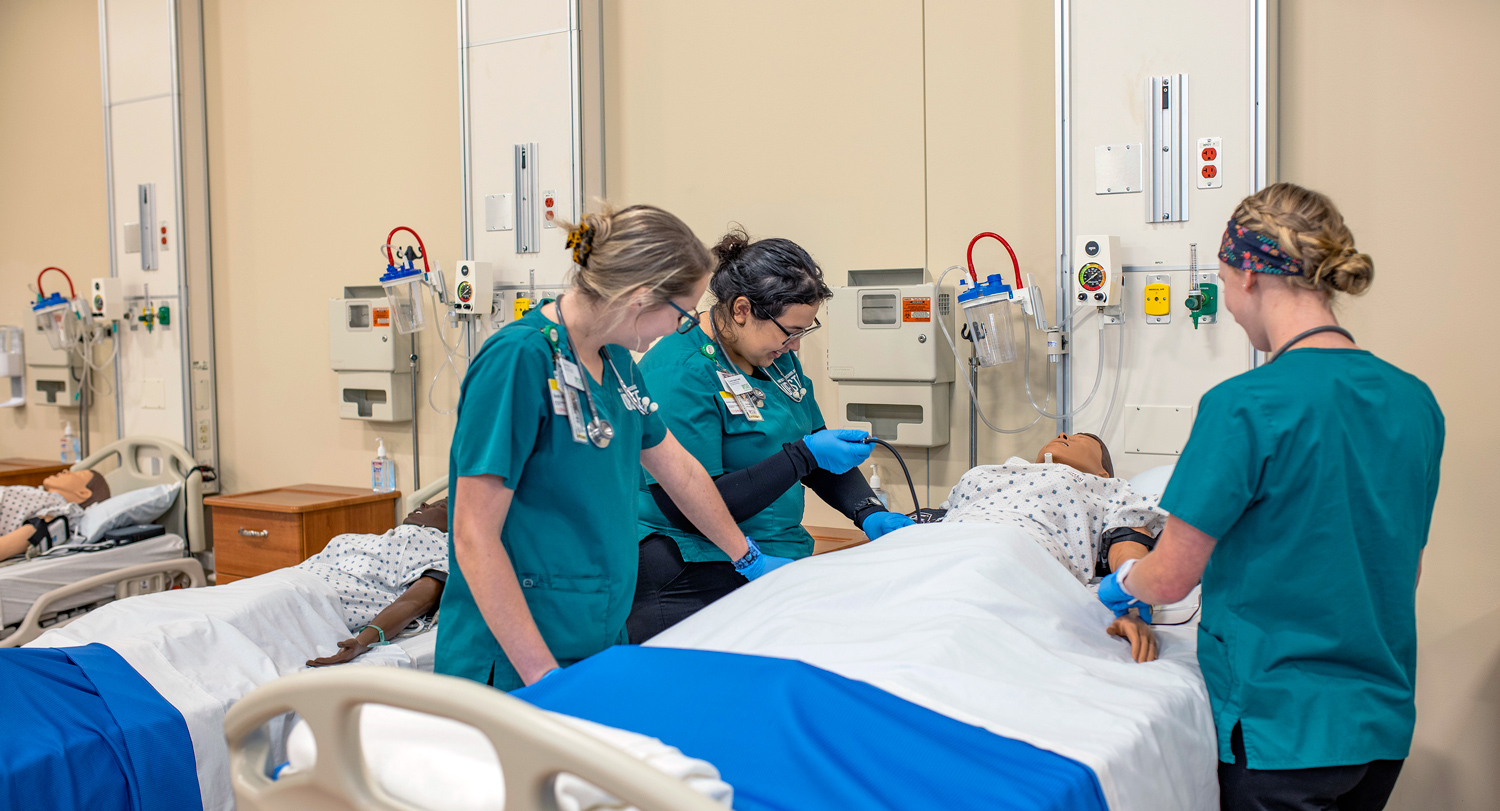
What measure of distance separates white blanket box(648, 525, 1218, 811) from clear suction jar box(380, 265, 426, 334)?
8.41ft

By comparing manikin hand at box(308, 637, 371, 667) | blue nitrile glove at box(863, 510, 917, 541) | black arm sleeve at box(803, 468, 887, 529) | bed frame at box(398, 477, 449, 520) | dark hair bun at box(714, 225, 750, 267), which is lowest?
manikin hand at box(308, 637, 371, 667)

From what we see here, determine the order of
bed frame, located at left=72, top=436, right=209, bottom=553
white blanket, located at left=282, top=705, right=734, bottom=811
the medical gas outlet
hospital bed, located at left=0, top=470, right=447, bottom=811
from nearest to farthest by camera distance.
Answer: white blanket, located at left=282, top=705, right=734, bottom=811 < hospital bed, located at left=0, top=470, right=447, bottom=811 < the medical gas outlet < bed frame, located at left=72, top=436, right=209, bottom=553

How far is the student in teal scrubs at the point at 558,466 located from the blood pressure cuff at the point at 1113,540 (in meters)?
1.22

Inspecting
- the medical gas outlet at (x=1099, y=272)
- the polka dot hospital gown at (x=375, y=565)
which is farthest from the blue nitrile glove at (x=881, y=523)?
the polka dot hospital gown at (x=375, y=565)

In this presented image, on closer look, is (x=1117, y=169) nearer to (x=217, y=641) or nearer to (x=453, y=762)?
(x=453, y=762)

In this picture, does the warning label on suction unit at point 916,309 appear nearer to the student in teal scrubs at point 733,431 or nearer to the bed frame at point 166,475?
the student in teal scrubs at point 733,431

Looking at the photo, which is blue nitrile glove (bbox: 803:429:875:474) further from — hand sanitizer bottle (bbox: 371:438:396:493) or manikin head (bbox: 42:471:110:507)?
manikin head (bbox: 42:471:110:507)

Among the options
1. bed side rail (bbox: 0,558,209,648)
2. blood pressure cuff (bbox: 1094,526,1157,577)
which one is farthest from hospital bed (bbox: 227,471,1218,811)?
bed side rail (bbox: 0,558,209,648)

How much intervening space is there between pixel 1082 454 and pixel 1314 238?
1368mm

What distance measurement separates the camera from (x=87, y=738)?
1812 millimetres

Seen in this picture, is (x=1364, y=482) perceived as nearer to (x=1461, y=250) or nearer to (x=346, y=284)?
(x=1461, y=250)

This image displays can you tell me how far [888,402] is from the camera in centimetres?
318

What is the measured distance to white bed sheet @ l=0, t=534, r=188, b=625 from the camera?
3541mm

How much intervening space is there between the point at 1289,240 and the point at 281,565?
363 cm
